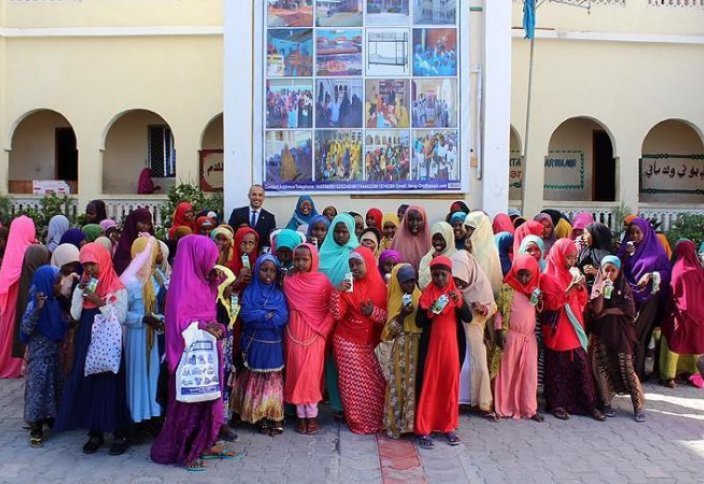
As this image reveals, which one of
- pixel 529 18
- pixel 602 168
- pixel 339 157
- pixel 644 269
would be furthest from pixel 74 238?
pixel 602 168

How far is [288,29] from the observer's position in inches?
333

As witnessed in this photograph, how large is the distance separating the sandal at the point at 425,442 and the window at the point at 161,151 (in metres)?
11.7

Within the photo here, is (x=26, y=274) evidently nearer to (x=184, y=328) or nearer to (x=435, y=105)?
(x=184, y=328)

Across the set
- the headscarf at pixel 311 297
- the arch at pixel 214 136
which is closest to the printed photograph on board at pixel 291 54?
the headscarf at pixel 311 297

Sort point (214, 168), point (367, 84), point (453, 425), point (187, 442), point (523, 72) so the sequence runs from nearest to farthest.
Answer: point (187, 442), point (453, 425), point (367, 84), point (523, 72), point (214, 168)

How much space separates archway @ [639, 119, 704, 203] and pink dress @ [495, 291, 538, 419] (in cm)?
1055

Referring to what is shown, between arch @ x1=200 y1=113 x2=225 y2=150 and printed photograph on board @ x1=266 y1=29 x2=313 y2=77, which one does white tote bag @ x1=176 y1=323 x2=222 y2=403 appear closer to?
printed photograph on board @ x1=266 y1=29 x2=313 y2=77

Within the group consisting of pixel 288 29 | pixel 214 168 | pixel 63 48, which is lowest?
pixel 214 168

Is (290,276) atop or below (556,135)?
below

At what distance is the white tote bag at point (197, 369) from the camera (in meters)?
4.44

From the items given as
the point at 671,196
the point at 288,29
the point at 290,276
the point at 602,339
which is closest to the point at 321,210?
the point at 288,29

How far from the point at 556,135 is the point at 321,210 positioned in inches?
333

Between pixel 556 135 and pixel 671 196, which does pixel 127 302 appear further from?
pixel 671 196

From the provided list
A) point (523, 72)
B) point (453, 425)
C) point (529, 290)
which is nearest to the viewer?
point (453, 425)
